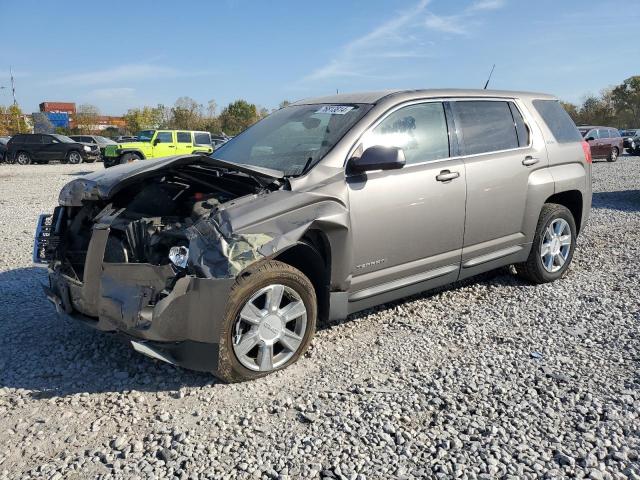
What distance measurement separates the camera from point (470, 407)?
293 cm

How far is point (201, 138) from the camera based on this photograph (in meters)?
22.8

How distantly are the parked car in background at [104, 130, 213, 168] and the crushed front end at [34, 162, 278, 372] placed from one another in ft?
57.4

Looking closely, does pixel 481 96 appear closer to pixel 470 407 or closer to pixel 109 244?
pixel 470 407

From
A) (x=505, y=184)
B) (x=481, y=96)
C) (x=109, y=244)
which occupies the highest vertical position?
(x=481, y=96)

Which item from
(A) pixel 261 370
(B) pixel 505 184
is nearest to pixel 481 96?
(B) pixel 505 184

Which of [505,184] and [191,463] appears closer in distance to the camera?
[191,463]

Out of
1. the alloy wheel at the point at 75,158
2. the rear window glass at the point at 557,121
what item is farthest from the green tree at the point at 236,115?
the rear window glass at the point at 557,121

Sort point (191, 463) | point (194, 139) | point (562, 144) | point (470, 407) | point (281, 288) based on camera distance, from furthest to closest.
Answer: point (194, 139) → point (562, 144) → point (281, 288) → point (470, 407) → point (191, 463)

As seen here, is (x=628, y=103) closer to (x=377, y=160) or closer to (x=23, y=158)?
(x=23, y=158)

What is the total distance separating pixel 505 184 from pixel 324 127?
1705 millimetres

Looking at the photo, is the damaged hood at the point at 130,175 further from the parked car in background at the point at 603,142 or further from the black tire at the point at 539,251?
the parked car in background at the point at 603,142

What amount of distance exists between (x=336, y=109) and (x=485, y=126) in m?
1.41

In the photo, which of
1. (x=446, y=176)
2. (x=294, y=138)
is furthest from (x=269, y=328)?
(x=446, y=176)

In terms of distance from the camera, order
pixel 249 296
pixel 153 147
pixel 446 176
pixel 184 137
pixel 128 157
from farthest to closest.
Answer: pixel 184 137
pixel 153 147
pixel 128 157
pixel 446 176
pixel 249 296
